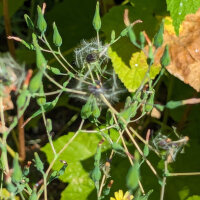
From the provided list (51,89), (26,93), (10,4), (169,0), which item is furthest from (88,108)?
(51,89)

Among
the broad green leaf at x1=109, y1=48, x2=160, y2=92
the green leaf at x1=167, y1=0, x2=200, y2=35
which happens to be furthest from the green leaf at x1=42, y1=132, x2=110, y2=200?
the green leaf at x1=167, y1=0, x2=200, y2=35

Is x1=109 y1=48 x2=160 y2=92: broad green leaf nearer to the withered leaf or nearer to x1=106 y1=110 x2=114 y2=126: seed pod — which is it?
the withered leaf

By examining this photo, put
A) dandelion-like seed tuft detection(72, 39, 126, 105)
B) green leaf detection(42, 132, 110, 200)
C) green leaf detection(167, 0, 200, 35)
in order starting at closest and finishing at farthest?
dandelion-like seed tuft detection(72, 39, 126, 105) < green leaf detection(167, 0, 200, 35) < green leaf detection(42, 132, 110, 200)

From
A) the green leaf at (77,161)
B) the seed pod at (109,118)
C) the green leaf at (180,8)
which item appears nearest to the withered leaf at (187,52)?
the green leaf at (180,8)

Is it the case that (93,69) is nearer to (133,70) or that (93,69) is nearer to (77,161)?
(133,70)

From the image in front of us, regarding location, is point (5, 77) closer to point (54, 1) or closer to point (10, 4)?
point (10, 4)

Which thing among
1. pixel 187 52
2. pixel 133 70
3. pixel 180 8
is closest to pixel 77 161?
pixel 133 70

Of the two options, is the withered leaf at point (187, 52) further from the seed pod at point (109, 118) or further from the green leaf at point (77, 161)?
the seed pod at point (109, 118)

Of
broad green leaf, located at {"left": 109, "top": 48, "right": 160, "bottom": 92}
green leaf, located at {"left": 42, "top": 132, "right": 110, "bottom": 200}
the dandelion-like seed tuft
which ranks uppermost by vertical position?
the dandelion-like seed tuft
